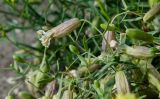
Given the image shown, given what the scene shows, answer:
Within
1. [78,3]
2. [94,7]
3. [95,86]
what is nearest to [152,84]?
[95,86]

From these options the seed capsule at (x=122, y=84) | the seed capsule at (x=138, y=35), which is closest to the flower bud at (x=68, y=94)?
the seed capsule at (x=122, y=84)

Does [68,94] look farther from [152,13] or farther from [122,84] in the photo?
[152,13]

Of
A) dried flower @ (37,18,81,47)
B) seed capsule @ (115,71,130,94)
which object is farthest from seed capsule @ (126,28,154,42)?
dried flower @ (37,18,81,47)

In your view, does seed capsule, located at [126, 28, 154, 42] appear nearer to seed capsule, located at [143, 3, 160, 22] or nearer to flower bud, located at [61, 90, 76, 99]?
seed capsule, located at [143, 3, 160, 22]

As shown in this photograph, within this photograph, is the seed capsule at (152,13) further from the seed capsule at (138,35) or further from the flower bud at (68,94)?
the flower bud at (68,94)

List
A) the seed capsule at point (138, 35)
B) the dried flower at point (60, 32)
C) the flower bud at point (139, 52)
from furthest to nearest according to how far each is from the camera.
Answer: the dried flower at point (60, 32) → the flower bud at point (139, 52) → the seed capsule at point (138, 35)
